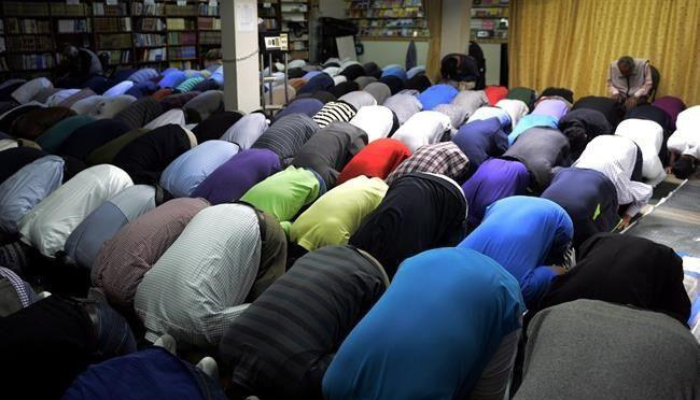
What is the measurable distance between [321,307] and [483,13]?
9372 mm

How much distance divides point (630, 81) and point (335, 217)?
191 inches

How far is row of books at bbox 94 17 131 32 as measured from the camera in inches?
387

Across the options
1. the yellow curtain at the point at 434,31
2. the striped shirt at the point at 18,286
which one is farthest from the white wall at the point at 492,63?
the striped shirt at the point at 18,286

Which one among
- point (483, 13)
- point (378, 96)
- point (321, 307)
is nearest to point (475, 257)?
point (321, 307)

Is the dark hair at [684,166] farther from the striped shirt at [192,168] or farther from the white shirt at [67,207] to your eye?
the white shirt at [67,207]

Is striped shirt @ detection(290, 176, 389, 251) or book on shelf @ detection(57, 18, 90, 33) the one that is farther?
book on shelf @ detection(57, 18, 90, 33)

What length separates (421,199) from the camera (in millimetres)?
3002

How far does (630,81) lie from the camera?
6.45m

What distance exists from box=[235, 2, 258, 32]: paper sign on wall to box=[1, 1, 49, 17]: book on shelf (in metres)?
4.87

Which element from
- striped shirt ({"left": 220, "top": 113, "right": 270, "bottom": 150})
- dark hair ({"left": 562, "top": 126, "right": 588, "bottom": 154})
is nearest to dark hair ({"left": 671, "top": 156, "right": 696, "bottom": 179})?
dark hair ({"left": 562, "top": 126, "right": 588, "bottom": 154})

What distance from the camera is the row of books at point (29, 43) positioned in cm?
896

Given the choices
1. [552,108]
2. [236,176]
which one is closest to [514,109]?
[552,108]

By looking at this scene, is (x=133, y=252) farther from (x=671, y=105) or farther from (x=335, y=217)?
(x=671, y=105)

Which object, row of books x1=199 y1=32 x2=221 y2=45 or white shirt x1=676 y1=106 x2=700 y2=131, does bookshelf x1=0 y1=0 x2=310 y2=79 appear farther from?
white shirt x1=676 y1=106 x2=700 y2=131
